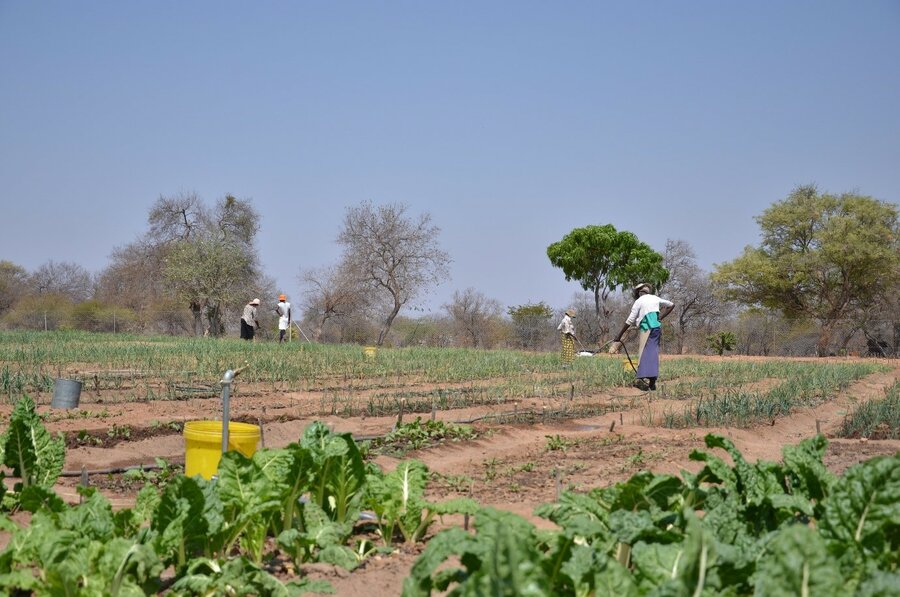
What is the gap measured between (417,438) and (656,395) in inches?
206

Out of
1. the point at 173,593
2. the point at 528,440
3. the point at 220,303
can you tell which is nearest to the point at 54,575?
the point at 173,593

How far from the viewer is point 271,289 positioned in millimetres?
49562

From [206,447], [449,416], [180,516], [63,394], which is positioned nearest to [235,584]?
[180,516]

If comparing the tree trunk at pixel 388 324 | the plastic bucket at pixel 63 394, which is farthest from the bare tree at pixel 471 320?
the plastic bucket at pixel 63 394

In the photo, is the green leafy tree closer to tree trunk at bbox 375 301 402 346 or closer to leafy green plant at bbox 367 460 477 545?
tree trunk at bbox 375 301 402 346

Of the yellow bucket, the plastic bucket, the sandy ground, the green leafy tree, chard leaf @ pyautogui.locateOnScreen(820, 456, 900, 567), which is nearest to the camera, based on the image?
chard leaf @ pyautogui.locateOnScreen(820, 456, 900, 567)

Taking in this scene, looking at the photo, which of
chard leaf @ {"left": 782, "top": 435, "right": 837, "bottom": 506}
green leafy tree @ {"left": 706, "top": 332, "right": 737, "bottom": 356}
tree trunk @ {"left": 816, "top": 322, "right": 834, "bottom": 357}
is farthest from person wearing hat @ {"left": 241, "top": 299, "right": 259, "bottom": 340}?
tree trunk @ {"left": 816, "top": 322, "right": 834, "bottom": 357}

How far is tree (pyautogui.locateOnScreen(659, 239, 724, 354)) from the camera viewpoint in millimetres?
42934

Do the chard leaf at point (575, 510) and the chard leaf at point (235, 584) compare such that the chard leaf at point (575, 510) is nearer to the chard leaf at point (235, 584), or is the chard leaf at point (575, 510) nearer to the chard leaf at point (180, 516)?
the chard leaf at point (235, 584)

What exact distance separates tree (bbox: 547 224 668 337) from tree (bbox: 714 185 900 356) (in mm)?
3322

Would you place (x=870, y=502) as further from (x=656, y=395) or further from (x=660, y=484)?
(x=656, y=395)

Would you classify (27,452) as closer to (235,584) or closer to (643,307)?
(235,584)

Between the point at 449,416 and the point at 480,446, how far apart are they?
1788 mm

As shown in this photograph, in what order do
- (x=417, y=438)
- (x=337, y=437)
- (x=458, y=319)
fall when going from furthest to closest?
(x=458, y=319) → (x=417, y=438) → (x=337, y=437)
